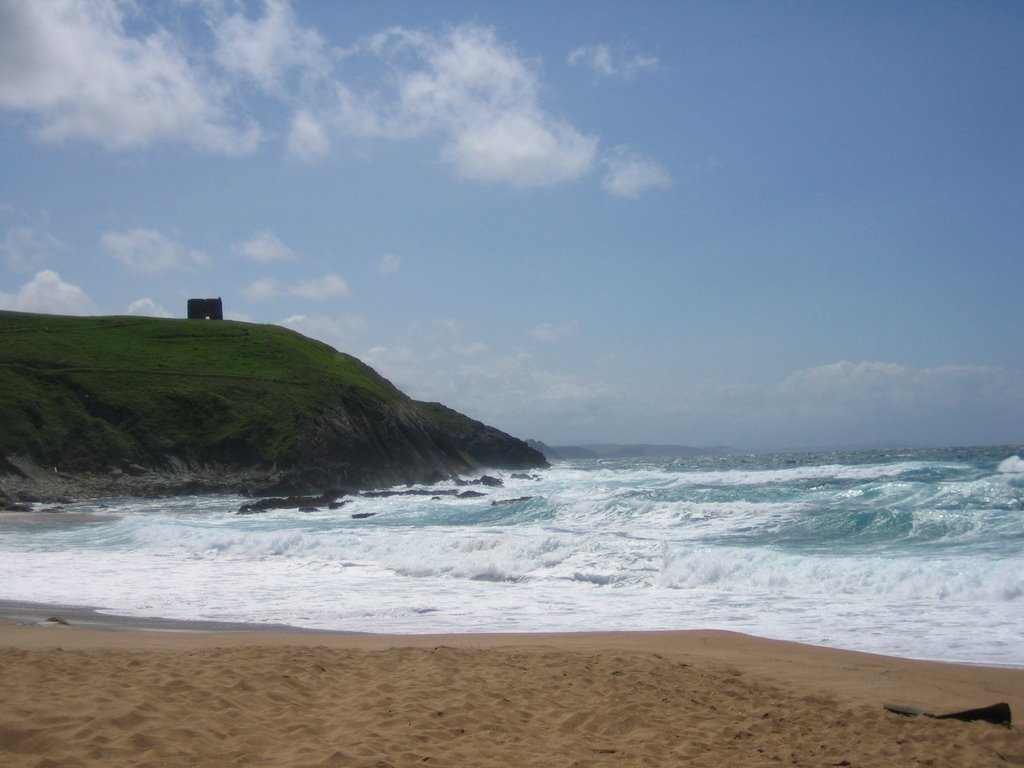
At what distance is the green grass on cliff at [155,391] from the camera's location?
42000 mm

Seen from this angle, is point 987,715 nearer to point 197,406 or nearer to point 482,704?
point 482,704

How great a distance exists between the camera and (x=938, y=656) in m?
9.17

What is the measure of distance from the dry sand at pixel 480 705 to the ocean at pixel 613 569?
2.00 meters

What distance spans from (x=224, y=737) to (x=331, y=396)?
48.1 m

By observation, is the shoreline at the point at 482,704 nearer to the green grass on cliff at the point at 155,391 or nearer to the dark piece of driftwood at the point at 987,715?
the dark piece of driftwood at the point at 987,715

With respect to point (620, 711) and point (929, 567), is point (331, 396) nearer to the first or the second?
point (929, 567)

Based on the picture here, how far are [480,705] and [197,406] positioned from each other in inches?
1773

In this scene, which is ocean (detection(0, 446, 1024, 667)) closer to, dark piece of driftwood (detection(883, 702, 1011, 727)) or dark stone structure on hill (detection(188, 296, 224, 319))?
dark piece of driftwood (detection(883, 702, 1011, 727))

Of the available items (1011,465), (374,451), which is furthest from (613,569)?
(374,451)

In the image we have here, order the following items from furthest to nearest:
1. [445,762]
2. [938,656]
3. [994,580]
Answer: [994,580]
[938,656]
[445,762]

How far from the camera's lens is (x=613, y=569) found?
15680 millimetres

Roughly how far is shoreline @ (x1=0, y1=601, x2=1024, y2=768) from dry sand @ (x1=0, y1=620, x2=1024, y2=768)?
0.07 ft

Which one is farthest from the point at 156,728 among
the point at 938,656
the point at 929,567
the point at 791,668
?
the point at 929,567

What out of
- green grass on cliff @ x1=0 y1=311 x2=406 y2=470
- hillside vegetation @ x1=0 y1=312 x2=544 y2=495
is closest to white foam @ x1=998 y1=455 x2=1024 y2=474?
hillside vegetation @ x1=0 y1=312 x2=544 y2=495
